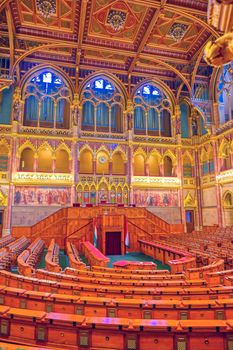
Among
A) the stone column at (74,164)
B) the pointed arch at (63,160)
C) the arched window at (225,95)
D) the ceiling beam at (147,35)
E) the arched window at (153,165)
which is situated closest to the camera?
the ceiling beam at (147,35)

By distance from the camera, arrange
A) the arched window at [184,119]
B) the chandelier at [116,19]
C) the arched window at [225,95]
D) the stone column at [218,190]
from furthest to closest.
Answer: the arched window at [184,119], the arched window at [225,95], the stone column at [218,190], the chandelier at [116,19]

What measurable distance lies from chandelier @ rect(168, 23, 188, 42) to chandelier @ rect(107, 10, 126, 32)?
12.5ft

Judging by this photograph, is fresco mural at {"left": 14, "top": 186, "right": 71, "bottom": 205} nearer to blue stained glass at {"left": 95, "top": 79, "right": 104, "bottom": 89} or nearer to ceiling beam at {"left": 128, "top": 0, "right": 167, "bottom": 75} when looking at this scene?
blue stained glass at {"left": 95, "top": 79, "right": 104, "bottom": 89}

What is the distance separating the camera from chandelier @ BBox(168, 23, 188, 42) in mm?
18594

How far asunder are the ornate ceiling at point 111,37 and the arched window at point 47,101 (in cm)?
117

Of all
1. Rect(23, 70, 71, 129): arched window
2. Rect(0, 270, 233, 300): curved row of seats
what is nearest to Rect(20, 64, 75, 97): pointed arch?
Rect(23, 70, 71, 129): arched window

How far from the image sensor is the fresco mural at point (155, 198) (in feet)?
70.8

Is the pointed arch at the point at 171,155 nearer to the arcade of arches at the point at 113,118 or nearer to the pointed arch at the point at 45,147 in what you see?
the arcade of arches at the point at 113,118

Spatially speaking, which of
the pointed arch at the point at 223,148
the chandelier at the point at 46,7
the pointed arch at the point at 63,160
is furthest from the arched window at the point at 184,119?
the chandelier at the point at 46,7

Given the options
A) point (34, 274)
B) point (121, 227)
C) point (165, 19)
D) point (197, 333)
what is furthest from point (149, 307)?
point (165, 19)

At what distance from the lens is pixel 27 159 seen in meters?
20.9

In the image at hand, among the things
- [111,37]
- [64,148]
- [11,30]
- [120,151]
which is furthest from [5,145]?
[111,37]

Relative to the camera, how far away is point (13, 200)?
753 inches

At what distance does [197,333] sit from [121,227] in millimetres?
12421
